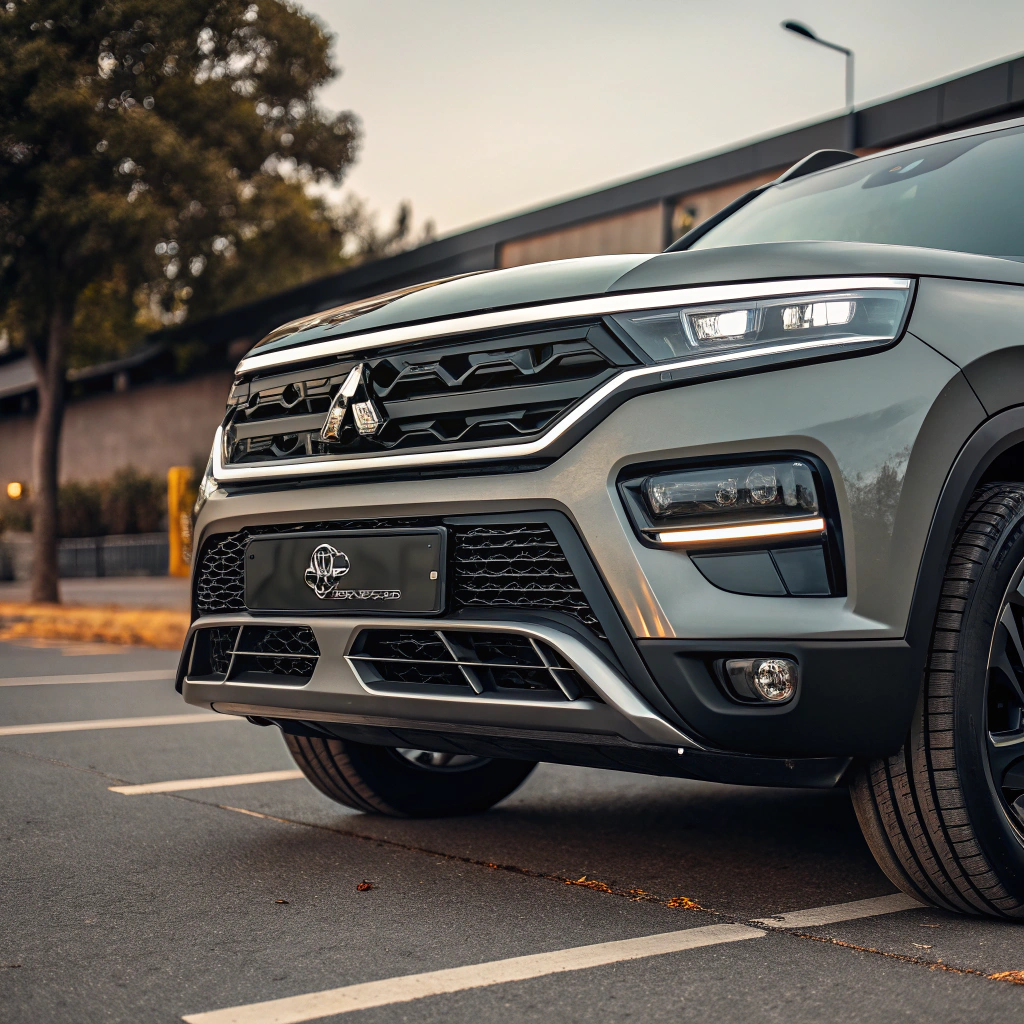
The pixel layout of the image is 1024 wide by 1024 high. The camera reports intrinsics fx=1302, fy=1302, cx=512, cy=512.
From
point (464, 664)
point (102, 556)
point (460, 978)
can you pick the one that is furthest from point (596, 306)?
point (102, 556)

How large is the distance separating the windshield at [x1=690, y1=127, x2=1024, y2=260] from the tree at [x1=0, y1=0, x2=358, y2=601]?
14617 mm

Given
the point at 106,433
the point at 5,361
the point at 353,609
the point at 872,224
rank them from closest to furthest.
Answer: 1. the point at 353,609
2. the point at 872,224
3. the point at 106,433
4. the point at 5,361

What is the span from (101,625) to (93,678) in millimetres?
4555

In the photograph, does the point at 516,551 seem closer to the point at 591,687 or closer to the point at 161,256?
the point at 591,687

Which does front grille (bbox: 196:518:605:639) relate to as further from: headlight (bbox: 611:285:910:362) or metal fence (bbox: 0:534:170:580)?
metal fence (bbox: 0:534:170:580)

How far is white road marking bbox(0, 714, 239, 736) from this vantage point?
6.03 meters

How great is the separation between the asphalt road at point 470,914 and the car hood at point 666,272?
1340 millimetres

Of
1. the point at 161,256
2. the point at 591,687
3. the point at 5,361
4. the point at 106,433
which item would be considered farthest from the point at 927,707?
the point at 5,361

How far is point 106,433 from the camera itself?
3478 cm

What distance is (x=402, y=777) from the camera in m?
3.96

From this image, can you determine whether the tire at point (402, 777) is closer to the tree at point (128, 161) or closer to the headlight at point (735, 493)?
the headlight at point (735, 493)

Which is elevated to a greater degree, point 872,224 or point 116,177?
point 116,177

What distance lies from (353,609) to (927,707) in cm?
124

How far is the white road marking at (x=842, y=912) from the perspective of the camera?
2834 mm
